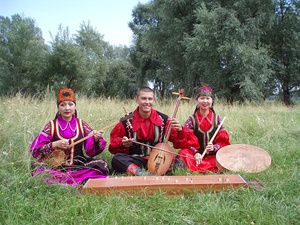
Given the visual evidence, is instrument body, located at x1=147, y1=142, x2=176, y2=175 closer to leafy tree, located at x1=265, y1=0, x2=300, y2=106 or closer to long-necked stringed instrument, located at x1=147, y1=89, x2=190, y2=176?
long-necked stringed instrument, located at x1=147, y1=89, x2=190, y2=176

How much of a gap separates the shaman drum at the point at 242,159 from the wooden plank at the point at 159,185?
2.01ft

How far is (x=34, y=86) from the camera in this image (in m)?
16.7

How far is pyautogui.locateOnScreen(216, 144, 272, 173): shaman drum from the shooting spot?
3008 millimetres

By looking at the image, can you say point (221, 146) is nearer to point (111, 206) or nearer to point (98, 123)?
point (111, 206)

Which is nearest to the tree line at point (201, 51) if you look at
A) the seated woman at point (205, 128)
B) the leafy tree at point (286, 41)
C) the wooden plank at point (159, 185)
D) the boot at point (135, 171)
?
the leafy tree at point (286, 41)

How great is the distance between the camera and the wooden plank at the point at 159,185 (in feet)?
7.48

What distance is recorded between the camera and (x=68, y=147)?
288cm

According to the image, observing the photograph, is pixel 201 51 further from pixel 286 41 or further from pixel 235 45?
pixel 286 41

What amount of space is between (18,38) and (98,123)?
1391cm

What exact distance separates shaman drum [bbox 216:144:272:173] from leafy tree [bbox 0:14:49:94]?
15.3 meters

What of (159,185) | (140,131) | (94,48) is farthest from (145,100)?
(94,48)

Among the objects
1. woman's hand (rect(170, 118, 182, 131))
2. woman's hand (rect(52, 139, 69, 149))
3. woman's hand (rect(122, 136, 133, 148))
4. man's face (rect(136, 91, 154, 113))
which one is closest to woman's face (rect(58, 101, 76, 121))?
woman's hand (rect(52, 139, 69, 149))

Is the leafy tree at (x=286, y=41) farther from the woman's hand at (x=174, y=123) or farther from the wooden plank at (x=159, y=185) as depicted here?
the wooden plank at (x=159, y=185)

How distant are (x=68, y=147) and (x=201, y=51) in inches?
454
